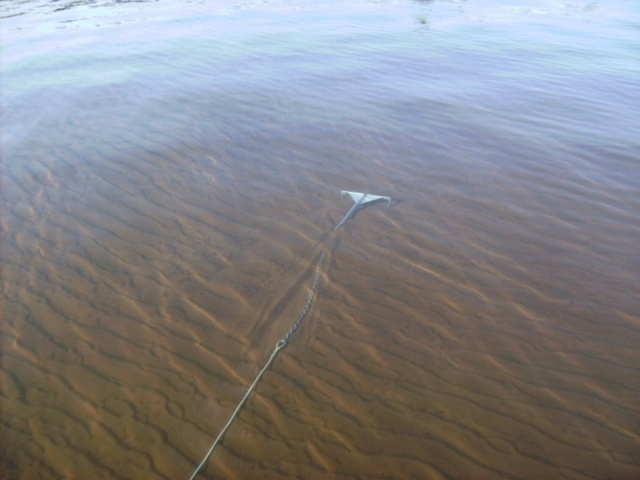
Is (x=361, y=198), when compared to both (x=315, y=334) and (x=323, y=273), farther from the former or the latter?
(x=315, y=334)

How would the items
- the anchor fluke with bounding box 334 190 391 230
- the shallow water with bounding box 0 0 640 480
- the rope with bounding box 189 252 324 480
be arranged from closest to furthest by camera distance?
the rope with bounding box 189 252 324 480, the shallow water with bounding box 0 0 640 480, the anchor fluke with bounding box 334 190 391 230

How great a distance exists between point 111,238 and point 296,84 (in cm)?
566

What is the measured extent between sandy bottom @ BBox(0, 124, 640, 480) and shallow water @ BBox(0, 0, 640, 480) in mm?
20

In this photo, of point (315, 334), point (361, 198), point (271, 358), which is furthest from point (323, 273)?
point (361, 198)

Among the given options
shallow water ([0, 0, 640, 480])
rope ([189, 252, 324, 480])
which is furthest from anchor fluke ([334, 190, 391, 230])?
rope ([189, 252, 324, 480])

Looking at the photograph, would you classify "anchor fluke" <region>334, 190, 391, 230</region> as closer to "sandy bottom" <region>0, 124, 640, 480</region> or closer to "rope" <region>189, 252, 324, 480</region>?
"sandy bottom" <region>0, 124, 640, 480</region>

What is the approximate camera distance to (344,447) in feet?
11.3

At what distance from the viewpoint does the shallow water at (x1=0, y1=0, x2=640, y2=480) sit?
3.51 m

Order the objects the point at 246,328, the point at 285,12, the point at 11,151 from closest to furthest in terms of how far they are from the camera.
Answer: the point at 246,328 < the point at 11,151 < the point at 285,12

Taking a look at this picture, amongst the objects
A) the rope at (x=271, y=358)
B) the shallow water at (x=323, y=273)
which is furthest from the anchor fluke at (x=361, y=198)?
the rope at (x=271, y=358)

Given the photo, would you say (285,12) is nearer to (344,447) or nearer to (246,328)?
(246,328)

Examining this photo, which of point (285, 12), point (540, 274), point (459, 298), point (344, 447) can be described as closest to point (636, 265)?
point (540, 274)

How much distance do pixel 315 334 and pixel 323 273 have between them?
33.5 inches

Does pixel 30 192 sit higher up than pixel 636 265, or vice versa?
pixel 30 192
